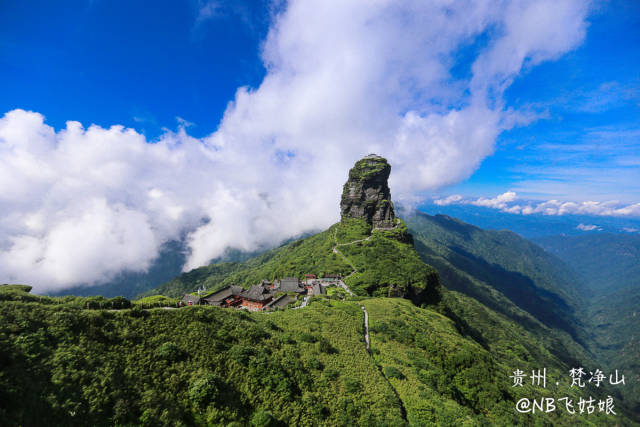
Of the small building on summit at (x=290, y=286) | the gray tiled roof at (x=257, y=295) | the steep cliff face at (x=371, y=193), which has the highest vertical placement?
the steep cliff face at (x=371, y=193)

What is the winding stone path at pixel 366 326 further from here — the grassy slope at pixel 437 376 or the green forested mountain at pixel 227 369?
the grassy slope at pixel 437 376

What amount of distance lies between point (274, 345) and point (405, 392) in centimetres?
1582

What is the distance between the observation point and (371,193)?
133 meters

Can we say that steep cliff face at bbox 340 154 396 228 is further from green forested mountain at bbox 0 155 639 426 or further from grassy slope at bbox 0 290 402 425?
grassy slope at bbox 0 290 402 425

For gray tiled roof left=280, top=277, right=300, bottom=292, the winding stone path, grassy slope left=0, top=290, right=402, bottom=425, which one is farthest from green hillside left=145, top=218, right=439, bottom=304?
grassy slope left=0, top=290, right=402, bottom=425

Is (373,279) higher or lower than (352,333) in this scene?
higher

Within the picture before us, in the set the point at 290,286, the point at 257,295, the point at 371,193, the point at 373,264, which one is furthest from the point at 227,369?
the point at 371,193

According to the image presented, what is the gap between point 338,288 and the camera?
72562 mm

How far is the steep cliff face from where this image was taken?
128875 millimetres

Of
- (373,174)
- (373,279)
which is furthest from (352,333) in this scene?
(373,174)

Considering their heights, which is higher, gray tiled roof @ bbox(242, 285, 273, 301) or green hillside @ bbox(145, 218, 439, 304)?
green hillside @ bbox(145, 218, 439, 304)

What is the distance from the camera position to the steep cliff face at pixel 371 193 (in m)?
129

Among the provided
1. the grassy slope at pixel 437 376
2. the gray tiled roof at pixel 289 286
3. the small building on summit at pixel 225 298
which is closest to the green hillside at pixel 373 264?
the gray tiled roof at pixel 289 286

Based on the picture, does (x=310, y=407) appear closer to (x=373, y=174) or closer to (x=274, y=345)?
(x=274, y=345)
